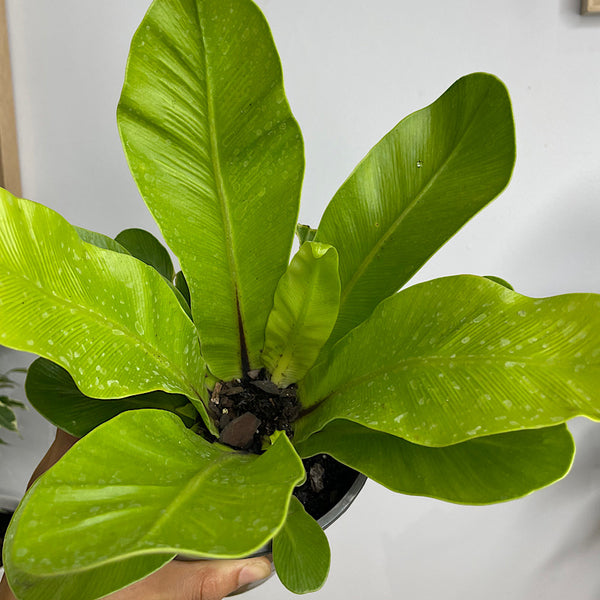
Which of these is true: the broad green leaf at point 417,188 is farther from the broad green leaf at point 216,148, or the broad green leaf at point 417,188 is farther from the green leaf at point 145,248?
the green leaf at point 145,248

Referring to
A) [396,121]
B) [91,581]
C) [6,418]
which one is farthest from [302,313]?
[6,418]

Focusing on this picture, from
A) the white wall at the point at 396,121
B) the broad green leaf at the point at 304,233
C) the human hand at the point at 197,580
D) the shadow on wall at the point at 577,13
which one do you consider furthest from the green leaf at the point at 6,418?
the shadow on wall at the point at 577,13

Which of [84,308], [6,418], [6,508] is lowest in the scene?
[6,508]

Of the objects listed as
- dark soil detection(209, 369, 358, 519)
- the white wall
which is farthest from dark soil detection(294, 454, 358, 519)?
the white wall

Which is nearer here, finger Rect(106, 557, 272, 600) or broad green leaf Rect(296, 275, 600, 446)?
broad green leaf Rect(296, 275, 600, 446)

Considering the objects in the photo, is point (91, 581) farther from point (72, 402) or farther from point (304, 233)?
point (304, 233)

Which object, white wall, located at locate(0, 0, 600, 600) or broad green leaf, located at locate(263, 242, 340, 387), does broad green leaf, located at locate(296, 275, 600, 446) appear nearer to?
broad green leaf, located at locate(263, 242, 340, 387)

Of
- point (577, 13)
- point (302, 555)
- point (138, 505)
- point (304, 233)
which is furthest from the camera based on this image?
point (577, 13)
